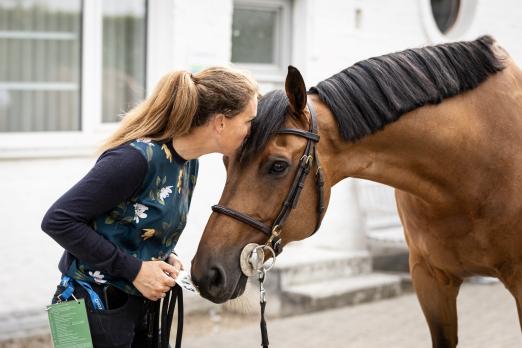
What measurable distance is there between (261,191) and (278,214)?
3.9 inches

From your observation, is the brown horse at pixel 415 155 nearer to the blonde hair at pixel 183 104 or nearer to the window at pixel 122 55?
the blonde hair at pixel 183 104

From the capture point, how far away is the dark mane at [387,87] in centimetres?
275

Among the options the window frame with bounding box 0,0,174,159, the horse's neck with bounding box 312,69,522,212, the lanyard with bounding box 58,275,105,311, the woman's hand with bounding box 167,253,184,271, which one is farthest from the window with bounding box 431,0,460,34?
the lanyard with bounding box 58,275,105,311

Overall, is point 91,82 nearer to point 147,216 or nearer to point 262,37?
point 262,37

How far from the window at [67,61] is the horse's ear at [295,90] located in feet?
9.62

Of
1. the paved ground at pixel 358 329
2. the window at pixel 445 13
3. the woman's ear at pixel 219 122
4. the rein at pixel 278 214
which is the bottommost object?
the paved ground at pixel 358 329

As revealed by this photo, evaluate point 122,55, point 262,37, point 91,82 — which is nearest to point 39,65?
point 91,82

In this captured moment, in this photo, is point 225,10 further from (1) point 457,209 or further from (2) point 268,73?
(1) point 457,209

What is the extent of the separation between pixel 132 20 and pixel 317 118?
3549 millimetres

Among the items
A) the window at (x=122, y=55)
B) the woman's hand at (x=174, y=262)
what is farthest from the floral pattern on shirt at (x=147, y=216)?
the window at (x=122, y=55)

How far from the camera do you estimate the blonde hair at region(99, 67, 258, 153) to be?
2598 mm

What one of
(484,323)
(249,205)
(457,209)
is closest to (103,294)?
(249,205)

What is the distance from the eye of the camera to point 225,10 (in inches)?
245

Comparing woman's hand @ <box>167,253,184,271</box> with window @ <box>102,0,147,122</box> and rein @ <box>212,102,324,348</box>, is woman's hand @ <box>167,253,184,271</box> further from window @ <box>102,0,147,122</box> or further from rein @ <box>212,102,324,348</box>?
window @ <box>102,0,147,122</box>
